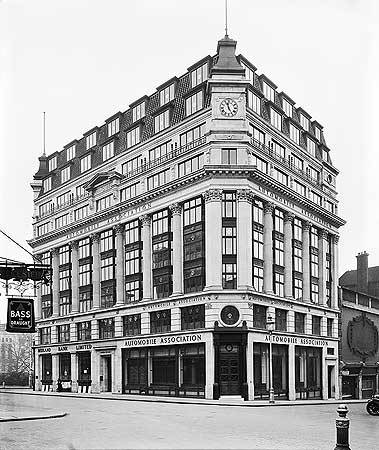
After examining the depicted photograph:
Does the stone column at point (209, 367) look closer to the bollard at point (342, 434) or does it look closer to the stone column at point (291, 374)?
the stone column at point (291, 374)

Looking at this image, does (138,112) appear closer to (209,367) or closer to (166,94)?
(166,94)

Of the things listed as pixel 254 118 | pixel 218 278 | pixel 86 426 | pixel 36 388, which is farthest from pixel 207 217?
pixel 36 388

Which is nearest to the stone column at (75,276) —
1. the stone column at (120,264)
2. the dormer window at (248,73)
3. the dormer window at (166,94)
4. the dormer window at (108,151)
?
the stone column at (120,264)

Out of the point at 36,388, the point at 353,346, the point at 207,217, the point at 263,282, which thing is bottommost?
the point at 36,388

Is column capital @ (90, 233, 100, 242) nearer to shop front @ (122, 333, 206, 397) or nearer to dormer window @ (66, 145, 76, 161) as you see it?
shop front @ (122, 333, 206, 397)

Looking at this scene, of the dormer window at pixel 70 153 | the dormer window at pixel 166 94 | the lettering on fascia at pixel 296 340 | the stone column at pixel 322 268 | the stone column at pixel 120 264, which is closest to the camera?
the lettering on fascia at pixel 296 340

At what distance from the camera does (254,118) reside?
60.4 metres

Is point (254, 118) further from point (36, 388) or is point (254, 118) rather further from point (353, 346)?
point (36, 388)

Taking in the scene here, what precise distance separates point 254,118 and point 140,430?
39860 millimetres

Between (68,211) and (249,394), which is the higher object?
(68,211)

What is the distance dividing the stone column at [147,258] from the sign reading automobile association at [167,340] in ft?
13.2

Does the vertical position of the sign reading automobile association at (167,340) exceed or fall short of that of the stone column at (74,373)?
it exceeds it

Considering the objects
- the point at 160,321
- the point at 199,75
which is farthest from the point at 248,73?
the point at 160,321

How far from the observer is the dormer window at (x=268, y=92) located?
65.2 meters
